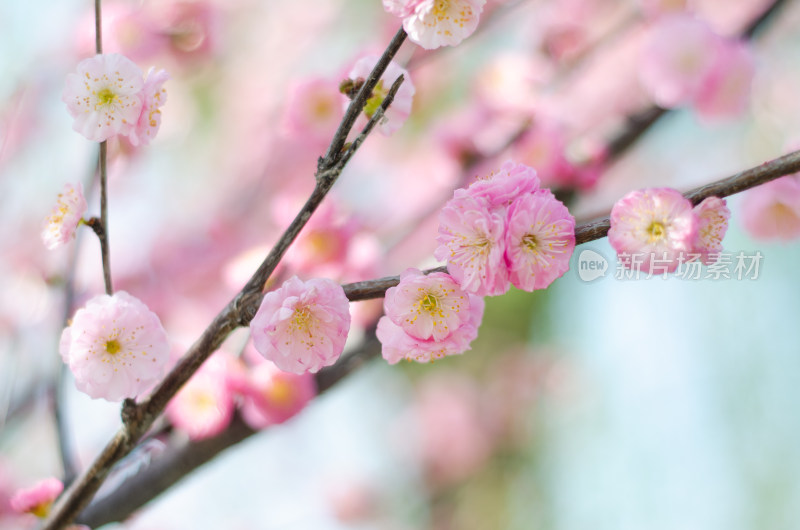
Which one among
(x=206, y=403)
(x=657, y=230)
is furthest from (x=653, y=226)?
(x=206, y=403)

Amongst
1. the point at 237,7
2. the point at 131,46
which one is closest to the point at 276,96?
the point at 237,7

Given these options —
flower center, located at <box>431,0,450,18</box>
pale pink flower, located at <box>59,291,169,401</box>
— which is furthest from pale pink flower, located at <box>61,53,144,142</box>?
flower center, located at <box>431,0,450,18</box>

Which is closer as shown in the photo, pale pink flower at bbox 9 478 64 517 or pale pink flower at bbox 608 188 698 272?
pale pink flower at bbox 608 188 698 272

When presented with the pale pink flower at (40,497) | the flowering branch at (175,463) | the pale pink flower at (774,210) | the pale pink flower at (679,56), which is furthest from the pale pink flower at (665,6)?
the pale pink flower at (40,497)

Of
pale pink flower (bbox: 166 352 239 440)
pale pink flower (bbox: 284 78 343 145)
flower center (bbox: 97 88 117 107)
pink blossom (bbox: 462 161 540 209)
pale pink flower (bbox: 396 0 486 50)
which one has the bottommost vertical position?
pale pink flower (bbox: 166 352 239 440)

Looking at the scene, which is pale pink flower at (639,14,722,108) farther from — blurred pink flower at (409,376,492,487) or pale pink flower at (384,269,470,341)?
blurred pink flower at (409,376,492,487)

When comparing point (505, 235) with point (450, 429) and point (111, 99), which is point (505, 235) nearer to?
point (111, 99)

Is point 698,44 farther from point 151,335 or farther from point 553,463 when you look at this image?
point 553,463

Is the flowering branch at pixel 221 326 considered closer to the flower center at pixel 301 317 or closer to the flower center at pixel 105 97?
the flower center at pixel 301 317
